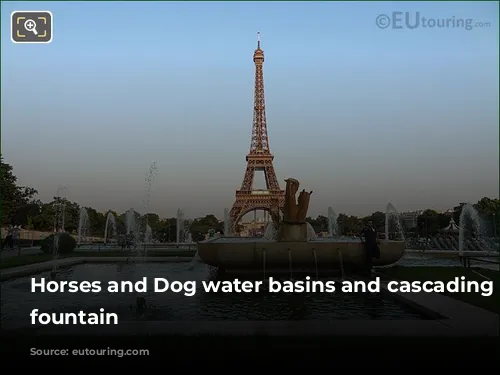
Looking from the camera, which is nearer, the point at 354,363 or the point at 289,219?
the point at 354,363

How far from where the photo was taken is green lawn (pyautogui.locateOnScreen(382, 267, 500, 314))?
31.2ft

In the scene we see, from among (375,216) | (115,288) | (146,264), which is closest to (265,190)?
(375,216)

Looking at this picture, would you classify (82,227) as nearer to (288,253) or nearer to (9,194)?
(9,194)

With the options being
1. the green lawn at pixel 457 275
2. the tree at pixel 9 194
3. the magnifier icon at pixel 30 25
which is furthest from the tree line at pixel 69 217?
the magnifier icon at pixel 30 25

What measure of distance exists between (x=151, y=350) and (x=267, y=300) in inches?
186

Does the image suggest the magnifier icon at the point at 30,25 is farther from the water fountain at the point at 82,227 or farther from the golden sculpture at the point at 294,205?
the water fountain at the point at 82,227

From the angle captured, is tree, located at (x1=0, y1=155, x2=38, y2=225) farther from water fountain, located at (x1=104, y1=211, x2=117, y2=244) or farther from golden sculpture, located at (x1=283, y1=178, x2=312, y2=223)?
golden sculpture, located at (x1=283, y1=178, x2=312, y2=223)

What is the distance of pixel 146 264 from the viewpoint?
19375 mm

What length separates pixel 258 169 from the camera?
241 feet

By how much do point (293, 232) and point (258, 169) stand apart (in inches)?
2315

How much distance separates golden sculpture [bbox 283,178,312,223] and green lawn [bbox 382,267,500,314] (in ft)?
10.7

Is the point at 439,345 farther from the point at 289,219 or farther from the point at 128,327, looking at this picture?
the point at 289,219

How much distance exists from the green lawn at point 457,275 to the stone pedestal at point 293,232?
291 cm

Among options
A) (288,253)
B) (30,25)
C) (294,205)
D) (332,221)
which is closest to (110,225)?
(332,221)
